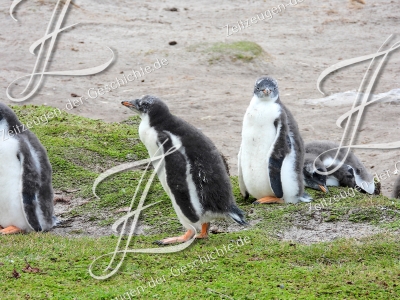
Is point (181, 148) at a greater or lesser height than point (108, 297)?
greater

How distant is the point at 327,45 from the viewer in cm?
1994

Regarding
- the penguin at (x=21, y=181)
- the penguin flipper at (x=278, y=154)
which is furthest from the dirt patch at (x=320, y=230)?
the penguin at (x=21, y=181)

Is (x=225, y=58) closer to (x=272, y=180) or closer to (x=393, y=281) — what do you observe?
(x=272, y=180)

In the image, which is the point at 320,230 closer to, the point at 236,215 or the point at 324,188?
the point at 236,215

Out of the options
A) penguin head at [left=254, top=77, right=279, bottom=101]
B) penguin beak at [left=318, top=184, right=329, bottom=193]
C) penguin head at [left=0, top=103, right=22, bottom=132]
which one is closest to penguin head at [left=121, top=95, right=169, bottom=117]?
penguin head at [left=0, top=103, right=22, bottom=132]

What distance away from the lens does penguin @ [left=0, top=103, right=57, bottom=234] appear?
21.3 ft

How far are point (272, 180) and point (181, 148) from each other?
202 cm

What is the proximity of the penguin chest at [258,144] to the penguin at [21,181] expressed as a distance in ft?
7.37

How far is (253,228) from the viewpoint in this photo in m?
6.54

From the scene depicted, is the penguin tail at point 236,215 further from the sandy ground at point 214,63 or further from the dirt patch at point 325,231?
the sandy ground at point 214,63

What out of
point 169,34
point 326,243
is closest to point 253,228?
point 326,243

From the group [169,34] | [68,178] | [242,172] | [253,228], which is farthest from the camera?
[169,34]

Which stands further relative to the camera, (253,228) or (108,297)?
(253,228)

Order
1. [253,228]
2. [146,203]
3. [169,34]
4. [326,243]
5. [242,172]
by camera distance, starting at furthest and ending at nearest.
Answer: [169,34], [242,172], [146,203], [253,228], [326,243]
